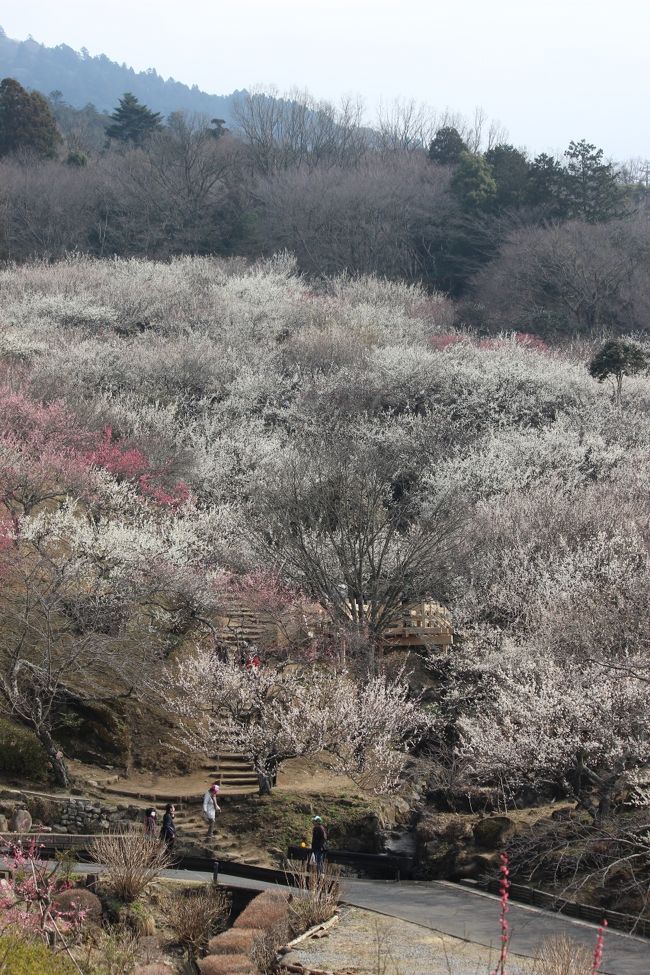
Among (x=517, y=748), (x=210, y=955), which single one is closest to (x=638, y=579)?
(x=517, y=748)

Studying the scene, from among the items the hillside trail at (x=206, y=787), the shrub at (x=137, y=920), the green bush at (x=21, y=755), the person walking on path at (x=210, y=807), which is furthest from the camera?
the green bush at (x=21, y=755)

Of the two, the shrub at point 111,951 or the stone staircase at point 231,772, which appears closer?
the shrub at point 111,951

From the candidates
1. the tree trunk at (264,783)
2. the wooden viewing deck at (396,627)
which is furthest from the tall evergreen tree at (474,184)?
the tree trunk at (264,783)

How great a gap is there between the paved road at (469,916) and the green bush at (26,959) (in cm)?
531

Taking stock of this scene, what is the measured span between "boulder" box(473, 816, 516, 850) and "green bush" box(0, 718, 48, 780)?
7.94m

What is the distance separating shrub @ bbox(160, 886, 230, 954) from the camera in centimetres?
1453

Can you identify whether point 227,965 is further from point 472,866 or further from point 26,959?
point 472,866

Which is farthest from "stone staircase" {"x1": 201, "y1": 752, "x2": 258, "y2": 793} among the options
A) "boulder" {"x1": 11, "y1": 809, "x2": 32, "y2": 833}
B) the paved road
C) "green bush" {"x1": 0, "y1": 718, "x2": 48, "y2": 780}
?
"boulder" {"x1": 11, "y1": 809, "x2": 32, "y2": 833}

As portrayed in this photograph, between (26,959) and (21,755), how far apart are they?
421 inches

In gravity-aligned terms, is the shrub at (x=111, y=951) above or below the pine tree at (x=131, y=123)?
below

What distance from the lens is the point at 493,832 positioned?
1788cm

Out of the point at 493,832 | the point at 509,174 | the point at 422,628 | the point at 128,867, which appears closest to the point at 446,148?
the point at 509,174

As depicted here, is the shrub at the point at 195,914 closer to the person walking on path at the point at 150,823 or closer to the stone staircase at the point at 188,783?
the person walking on path at the point at 150,823

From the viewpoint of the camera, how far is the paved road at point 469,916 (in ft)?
43.2
